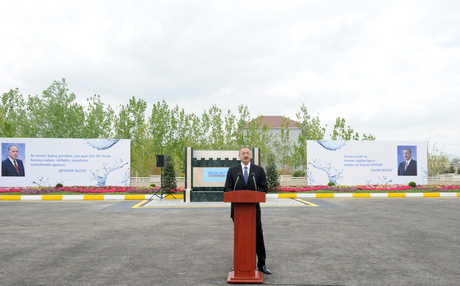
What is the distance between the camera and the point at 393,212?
1159 cm

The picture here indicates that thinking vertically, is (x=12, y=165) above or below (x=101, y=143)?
below

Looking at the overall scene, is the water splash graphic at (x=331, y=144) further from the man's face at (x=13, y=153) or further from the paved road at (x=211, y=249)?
the man's face at (x=13, y=153)

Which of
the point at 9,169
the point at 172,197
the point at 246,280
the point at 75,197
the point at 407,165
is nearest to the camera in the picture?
the point at 246,280

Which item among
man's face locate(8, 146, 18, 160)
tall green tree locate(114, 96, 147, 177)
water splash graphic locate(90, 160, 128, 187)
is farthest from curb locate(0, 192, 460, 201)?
tall green tree locate(114, 96, 147, 177)

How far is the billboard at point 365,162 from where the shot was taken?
22.3 meters

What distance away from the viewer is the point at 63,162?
2094 centimetres

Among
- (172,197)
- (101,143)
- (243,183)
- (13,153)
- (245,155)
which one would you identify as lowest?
(172,197)

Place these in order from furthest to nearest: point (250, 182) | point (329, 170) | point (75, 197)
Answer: point (329, 170), point (75, 197), point (250, 182)

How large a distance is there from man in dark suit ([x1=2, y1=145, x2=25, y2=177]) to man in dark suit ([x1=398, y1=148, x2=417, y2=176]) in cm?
2506

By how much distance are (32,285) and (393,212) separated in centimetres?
1112

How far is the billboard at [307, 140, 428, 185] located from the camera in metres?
22.3

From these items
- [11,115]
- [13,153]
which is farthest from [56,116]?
[13,153]

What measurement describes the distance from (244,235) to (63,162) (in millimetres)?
19731

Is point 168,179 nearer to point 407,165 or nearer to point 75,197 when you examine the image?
point 75,197
